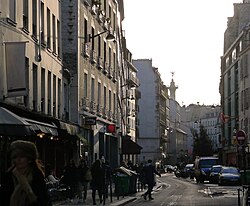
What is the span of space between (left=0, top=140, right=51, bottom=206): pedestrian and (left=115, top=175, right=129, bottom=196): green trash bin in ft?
80.5

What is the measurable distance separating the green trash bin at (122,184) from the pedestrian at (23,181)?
24546 mm

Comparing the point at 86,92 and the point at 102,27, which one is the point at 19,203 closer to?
the point at 86,92

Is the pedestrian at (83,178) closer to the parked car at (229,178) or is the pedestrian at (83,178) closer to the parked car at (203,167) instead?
the parked car at (229,178)

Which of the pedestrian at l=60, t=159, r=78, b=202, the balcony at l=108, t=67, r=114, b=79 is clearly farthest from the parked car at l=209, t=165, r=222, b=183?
the pedestrian at l=60, t=159, r=78, b=202

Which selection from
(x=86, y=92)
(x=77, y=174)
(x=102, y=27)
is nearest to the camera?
(x=77, y=174)

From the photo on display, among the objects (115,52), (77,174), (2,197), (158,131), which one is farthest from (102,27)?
(158,131)

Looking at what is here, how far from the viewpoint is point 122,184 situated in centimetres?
3272

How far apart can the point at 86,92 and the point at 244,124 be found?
1613 inches

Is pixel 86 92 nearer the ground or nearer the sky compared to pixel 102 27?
nearer the ground

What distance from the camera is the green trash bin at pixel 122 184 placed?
32.0 metres

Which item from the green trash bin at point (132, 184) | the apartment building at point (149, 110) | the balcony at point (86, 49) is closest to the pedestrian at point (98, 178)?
the green trash bin at point (132, 184)

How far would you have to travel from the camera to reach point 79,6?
131 feet

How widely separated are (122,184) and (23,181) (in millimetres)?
25953

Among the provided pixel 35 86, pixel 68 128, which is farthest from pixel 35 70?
pixel 68 128
